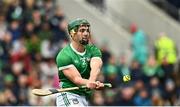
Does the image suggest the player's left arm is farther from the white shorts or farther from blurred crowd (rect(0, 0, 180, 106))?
blurred crowd (rect(0, 0, 180, 106))

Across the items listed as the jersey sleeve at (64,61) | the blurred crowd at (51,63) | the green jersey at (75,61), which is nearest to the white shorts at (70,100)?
the green jersey at (75,61)

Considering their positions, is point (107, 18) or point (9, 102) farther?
point (107, 18)

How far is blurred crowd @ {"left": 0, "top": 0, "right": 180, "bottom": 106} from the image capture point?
784 inches

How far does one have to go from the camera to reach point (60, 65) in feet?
39.0

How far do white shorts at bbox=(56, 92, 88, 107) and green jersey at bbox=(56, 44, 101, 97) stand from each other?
71mm

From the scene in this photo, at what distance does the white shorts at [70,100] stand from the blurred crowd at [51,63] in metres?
6.69

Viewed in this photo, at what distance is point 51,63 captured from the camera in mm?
20609

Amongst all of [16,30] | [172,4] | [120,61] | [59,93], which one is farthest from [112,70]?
[59,93]

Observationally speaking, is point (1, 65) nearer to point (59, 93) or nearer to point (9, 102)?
point (9, 102)

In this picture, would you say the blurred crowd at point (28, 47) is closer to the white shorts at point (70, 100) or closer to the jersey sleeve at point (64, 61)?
the white shorts at point (70, 100)

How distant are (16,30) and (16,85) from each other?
5.61 ft

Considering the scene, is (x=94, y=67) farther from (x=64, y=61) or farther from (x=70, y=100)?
(x=70, y=100)

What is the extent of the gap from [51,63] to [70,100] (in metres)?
8.68

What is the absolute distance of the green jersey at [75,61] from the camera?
11.9 meters
